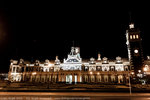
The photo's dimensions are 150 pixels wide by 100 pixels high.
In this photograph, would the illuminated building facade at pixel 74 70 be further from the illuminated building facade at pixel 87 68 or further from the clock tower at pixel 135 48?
the clock tower at pixel 135 48

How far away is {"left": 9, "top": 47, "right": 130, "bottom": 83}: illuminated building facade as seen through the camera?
67938mm

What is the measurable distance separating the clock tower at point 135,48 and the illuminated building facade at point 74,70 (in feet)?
15.4

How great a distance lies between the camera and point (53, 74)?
2842 inches

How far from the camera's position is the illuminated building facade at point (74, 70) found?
2675 inches

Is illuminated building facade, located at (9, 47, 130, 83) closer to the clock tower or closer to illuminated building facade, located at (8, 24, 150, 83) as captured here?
illuminated building facade, located at (8, 24, 150, 83)

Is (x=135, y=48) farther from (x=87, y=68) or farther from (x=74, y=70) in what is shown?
(x=74, y=70)

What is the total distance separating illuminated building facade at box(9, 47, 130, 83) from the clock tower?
4.71m

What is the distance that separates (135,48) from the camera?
65312 millimetres

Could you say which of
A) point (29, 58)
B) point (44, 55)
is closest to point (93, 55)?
point (44, 55)

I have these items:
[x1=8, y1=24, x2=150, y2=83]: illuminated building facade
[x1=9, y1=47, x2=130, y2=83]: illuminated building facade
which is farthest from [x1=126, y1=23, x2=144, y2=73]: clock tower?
[x1=9, y1=47, x2=130, y2=83]: illuminated building facade

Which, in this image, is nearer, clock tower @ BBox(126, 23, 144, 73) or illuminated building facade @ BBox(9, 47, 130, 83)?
clock tower @ BBox(126, 23, 144, 73)

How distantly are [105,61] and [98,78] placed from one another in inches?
414

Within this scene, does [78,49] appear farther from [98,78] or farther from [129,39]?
[129,39]

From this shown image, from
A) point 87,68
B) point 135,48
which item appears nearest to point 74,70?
point 87,68
